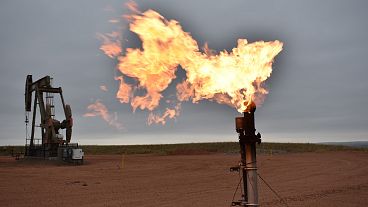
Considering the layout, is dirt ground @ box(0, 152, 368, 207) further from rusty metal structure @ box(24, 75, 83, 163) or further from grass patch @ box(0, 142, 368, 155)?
Result: grass patch @ box(0, 142, 368, 155)

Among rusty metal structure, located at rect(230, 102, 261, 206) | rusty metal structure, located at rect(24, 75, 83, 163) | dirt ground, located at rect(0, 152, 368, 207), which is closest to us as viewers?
rusty metal structure, located at rect(230, 102, 261, 206)

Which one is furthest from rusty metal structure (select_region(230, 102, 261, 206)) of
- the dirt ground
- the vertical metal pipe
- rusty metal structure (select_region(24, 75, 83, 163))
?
rusty metal structure (select_region(24, 75, 83, 163))

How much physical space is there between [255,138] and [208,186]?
13265 millimetres

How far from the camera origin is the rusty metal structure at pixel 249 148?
891 cm

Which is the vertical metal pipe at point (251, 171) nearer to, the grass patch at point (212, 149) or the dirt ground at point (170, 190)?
the dirt ground at point (170, 190)

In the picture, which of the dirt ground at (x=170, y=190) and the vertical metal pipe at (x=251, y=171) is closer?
the vertical metal pipe at (x=251, y=171)

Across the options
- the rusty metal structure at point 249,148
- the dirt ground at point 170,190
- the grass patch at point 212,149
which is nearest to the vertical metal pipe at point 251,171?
the rusty metal structure at point 249,148

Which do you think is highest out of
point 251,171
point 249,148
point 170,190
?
point 249,148

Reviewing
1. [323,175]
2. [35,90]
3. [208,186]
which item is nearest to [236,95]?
[208,186]

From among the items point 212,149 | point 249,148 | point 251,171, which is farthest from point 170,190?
point 212,149

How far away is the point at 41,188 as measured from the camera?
20594mm

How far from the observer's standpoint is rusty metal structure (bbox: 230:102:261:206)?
29.2ft

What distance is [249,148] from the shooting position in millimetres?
8953

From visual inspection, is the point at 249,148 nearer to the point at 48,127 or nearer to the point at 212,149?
the point at 48,127
